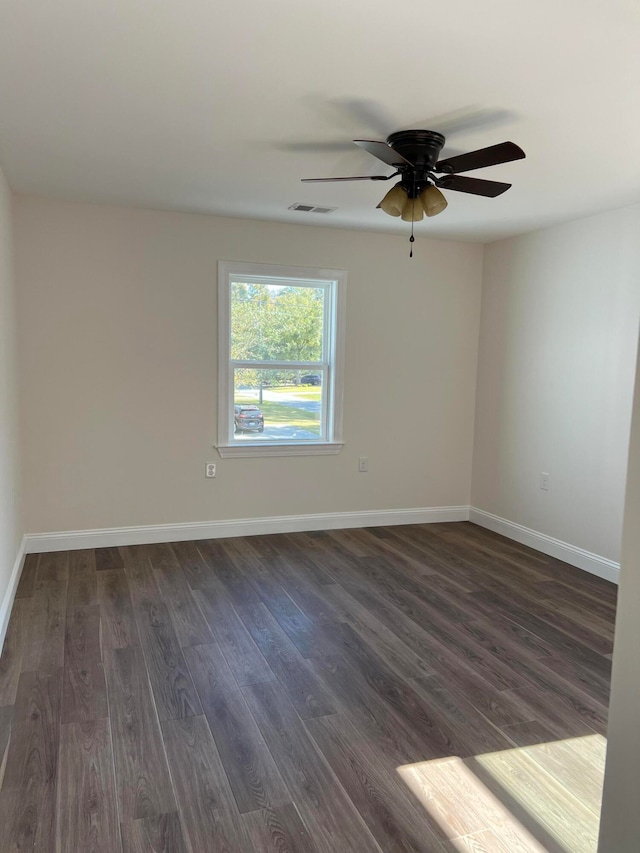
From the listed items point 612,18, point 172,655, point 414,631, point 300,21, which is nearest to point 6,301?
point 172,655

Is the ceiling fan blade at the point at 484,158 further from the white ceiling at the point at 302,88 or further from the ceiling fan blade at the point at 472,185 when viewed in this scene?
the white ceiling at the point at 302,88

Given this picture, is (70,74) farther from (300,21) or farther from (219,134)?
(300,21)

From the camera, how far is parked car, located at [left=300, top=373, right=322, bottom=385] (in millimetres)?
5023

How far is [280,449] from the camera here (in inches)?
193

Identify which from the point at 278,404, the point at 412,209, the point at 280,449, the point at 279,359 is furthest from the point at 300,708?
the point at 279,359

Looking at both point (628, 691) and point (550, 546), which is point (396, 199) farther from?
point (550, 546)

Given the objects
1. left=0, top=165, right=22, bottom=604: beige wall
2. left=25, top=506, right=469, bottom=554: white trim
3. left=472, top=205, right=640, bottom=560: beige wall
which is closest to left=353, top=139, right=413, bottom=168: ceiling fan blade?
left=472, top=205, right=640, bottom=560: beige wall

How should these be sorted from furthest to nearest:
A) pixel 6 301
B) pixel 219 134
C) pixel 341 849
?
1. pixel 6 301
2. pixel 219 134
3. pixel 341 849

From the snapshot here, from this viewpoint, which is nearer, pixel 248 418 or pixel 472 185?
pixel 472 185

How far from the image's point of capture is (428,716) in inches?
96.4

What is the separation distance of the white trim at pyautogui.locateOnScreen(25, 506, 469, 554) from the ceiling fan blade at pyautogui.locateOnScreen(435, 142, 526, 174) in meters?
3.09

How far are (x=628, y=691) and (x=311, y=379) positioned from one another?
4.04 metres

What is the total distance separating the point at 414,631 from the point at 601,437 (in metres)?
1.97

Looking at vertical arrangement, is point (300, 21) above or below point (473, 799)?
above
